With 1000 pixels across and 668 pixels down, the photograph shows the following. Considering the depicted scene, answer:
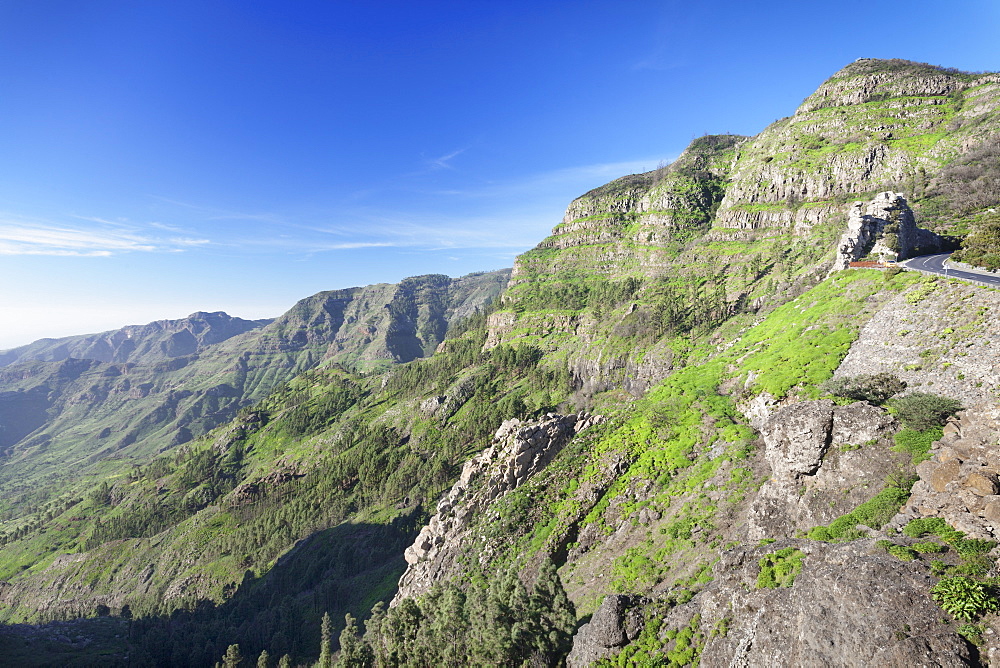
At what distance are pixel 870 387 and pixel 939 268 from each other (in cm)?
3775

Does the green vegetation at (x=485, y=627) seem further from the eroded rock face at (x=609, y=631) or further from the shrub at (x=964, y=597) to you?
the shrub at (x=964, y=597)

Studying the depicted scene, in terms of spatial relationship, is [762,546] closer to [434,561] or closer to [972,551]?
[972,551]

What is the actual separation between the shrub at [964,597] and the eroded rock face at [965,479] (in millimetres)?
5122

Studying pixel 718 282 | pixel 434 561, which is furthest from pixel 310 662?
pixel 718 282

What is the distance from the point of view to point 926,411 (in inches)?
1267

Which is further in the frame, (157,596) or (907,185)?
(157,596)

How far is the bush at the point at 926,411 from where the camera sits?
3175cm

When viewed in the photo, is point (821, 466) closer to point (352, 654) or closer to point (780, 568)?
point (780, 568)

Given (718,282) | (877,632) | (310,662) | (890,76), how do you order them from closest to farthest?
(877,632), (310,662), (718,282), (890,76)

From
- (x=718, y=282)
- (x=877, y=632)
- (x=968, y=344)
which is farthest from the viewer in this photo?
(x=718, y=282)

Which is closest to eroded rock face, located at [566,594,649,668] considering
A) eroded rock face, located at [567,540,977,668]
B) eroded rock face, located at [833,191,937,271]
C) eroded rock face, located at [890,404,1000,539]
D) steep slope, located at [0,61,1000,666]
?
eroded rock face, located at [567,540,977,668]

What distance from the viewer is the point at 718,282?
5704 inches

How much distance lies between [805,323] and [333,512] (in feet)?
607

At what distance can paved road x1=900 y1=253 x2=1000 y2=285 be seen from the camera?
4788cm
